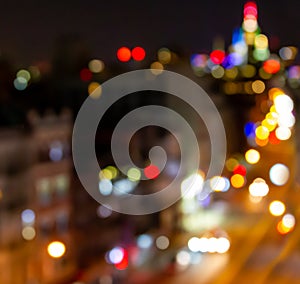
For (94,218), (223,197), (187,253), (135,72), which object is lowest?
(187,253)

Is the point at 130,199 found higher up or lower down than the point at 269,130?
lower down

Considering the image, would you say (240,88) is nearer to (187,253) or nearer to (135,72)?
(135,72)

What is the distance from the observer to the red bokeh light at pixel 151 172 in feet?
12.9

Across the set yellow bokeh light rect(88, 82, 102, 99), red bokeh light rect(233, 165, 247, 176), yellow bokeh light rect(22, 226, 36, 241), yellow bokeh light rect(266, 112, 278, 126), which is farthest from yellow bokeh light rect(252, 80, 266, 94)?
yellow bokeh light rect(22, 226, 36, 241)

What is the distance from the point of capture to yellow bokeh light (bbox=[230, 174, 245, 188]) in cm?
462

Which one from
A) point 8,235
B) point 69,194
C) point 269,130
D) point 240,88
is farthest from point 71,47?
point 269,130

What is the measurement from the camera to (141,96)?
4.07m

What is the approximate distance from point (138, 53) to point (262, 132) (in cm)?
321

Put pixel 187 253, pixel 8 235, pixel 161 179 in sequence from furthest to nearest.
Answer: pixel 161 179, pixel 187 253, pixel 8 235

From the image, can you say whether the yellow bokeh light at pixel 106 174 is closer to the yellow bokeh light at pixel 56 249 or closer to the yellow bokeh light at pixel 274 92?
the yellow bokeh light at pixel 56 249

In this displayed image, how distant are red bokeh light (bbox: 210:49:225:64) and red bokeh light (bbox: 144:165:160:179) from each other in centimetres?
→ 89

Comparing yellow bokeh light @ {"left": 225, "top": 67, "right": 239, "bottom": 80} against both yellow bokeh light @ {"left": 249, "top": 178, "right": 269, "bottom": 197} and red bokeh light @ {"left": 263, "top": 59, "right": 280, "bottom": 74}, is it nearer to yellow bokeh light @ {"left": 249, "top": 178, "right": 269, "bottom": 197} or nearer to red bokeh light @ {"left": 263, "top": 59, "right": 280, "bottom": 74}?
red bokeh light @ {"left": 263, "top": 59, "right": 280, "bottom": 74}

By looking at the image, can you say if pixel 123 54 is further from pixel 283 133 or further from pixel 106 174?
pixel 283 133

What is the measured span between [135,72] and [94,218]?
98 cm
